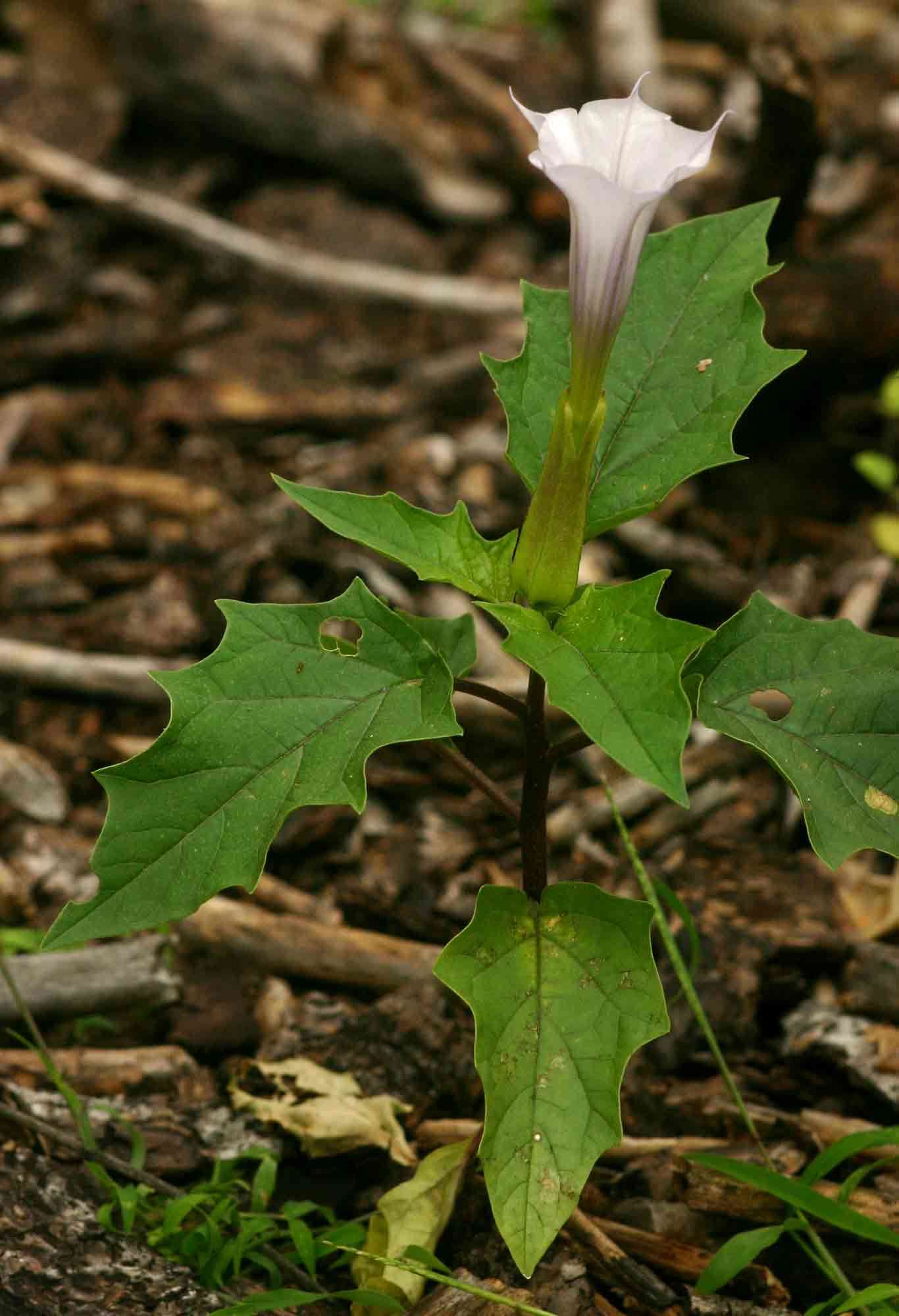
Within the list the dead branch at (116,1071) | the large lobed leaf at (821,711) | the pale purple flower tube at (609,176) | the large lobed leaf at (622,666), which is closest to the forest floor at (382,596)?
the dead branch at (116,1071)

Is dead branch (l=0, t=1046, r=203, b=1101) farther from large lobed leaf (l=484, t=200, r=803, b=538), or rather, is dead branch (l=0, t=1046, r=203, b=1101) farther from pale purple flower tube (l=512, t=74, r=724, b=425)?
pale purple flower tube (l=512, t=74, r=724, b=425)

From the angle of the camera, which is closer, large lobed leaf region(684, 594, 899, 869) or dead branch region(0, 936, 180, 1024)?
large lobed leaf region(684, 594, 899, 869)

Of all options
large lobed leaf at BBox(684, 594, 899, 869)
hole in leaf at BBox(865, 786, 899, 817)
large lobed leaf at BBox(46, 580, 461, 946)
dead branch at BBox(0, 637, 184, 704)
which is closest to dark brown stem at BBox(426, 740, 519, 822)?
large lobed leaf at BBox(46, 580, 461, 946)

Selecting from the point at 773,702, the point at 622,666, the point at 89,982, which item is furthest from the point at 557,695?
the point at 773,702

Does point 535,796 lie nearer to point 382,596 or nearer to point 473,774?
point 473,774

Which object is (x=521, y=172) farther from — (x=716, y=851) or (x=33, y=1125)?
(x=33, y=1125)

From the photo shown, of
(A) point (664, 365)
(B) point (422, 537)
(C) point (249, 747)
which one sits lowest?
(C) point (249, 747)

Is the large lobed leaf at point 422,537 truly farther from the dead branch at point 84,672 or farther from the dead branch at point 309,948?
the dead branch at point 84,672
